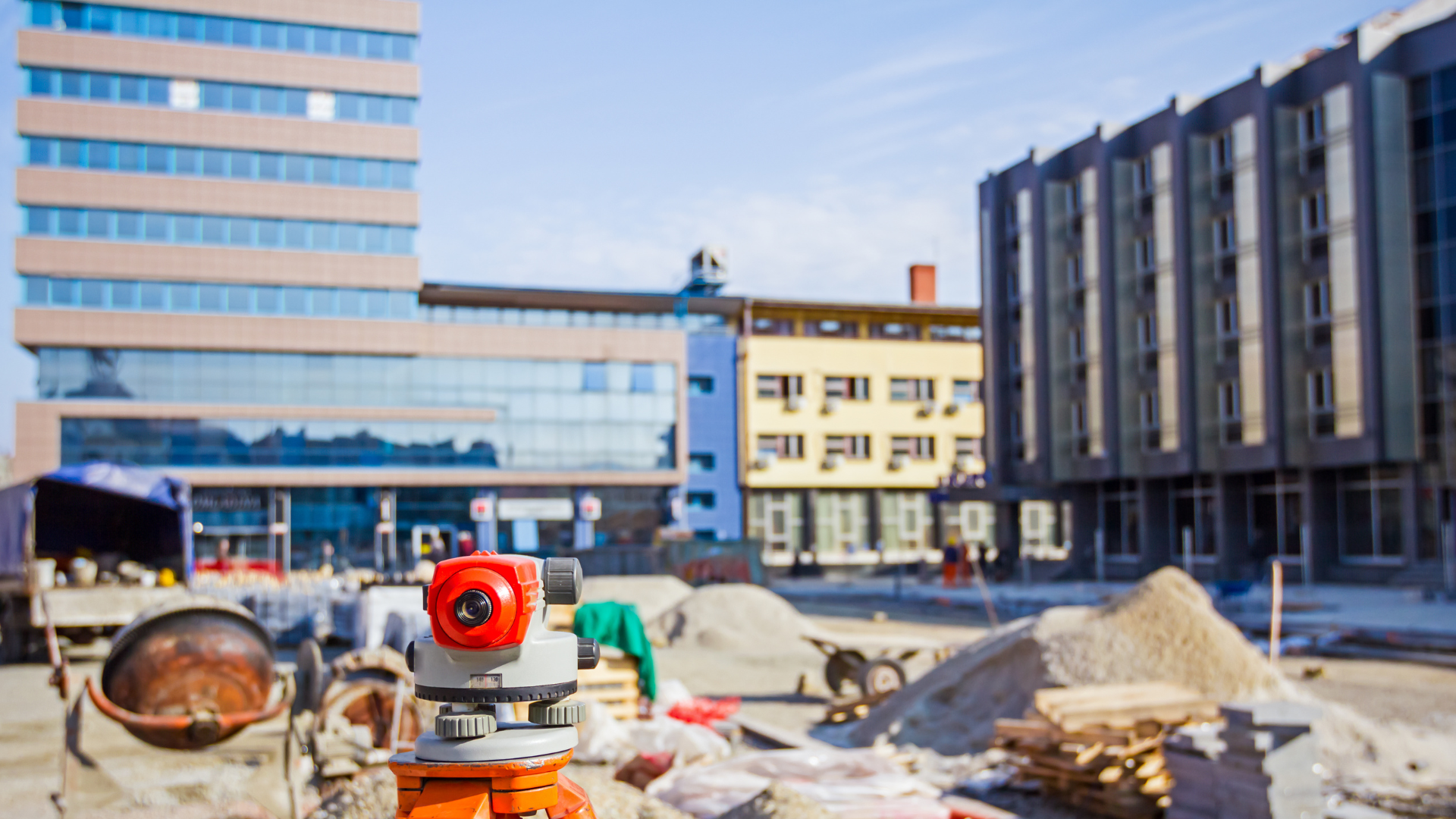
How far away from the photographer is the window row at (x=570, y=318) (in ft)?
184

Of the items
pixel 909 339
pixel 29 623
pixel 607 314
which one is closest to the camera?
pixel 29 623

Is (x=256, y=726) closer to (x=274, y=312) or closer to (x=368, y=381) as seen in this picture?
(x=368, y=381)

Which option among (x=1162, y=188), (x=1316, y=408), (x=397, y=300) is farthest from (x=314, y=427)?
(x=1316, y=408)

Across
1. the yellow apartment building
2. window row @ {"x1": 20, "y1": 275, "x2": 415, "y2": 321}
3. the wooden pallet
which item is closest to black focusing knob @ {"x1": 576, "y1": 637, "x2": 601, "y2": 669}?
the wooden pallet

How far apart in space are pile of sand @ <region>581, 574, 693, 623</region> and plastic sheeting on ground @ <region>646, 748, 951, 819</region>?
19398 millimetres

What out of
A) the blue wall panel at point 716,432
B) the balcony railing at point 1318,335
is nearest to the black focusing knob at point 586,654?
the balcony railing at point 1318,335

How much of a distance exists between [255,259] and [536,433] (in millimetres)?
14173

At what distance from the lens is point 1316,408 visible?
3759 centimetres

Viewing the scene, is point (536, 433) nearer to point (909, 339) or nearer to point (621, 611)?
point (909, 339)

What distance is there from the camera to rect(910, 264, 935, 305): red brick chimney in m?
68.3

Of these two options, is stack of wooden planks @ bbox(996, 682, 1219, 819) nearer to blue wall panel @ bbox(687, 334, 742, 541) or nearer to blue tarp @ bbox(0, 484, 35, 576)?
blue tarp @ bbox(0, 484, 35, 576)

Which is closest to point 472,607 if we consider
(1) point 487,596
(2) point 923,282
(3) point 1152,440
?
(1) point 487,596

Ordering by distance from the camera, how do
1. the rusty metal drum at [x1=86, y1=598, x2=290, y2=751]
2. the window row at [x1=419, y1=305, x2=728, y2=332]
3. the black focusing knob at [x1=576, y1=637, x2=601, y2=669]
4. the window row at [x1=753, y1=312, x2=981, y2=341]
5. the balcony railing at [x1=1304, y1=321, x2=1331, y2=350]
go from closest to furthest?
the black focusing knob at [x1=576, y1=637, x2=601, y2=669], the rusty metal drum at [x1=86, y1=598, x2=290, y2=751], the balcony railing at [x1=1304, y1=321, x2=1331, y2=350], the window row at [x1=419, y1=305, x2=728, y2=332], the window row at [x1=753, y1=312, x2=981, y2=341]

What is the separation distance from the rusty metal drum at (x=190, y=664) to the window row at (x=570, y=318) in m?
47.2
